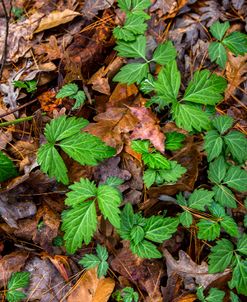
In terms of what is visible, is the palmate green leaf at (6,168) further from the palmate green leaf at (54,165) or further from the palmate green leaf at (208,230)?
the palmate green leaf at (208,230)

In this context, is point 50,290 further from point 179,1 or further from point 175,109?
point 179,1

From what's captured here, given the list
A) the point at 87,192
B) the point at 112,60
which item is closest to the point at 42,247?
the point at 87,192

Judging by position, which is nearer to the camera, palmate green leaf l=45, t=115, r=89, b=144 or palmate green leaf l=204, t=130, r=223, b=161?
palmate green leaf l=45, t=115, r=89, b=144

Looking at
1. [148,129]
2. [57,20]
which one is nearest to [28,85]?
[57,20]

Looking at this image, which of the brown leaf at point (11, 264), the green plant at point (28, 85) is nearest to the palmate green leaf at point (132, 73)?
the green plant at point (28, 85)

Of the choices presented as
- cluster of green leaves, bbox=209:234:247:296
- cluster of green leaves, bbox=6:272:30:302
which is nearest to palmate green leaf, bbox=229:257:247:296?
cluster of green leaves, bbox=209:234:247:296

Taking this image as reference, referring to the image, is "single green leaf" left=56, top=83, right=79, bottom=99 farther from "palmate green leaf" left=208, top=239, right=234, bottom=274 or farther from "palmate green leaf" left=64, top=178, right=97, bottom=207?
"palmate green leaf" left=208, top=239, right=234, bottom=274

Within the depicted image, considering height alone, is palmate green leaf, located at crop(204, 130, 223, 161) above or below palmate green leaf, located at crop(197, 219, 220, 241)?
above
